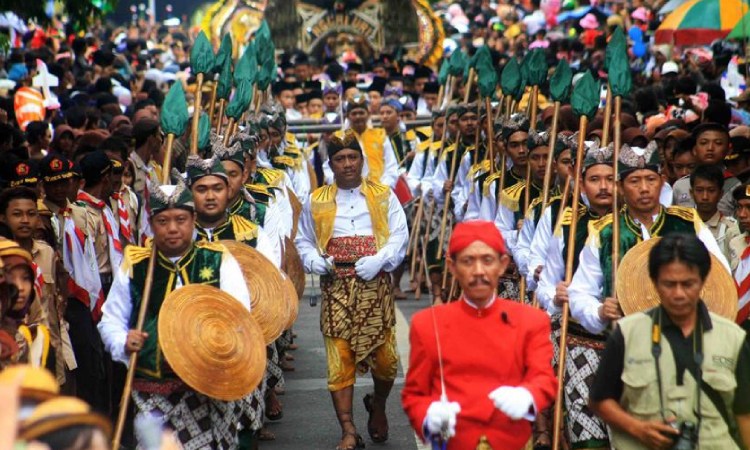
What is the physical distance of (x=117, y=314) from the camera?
25.8ft

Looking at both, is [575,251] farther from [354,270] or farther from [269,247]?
[354,270]

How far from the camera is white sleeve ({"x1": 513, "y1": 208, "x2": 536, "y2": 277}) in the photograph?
10164mm

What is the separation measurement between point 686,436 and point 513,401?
67 cm

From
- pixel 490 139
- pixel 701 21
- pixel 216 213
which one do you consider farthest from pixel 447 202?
pixel 216 213

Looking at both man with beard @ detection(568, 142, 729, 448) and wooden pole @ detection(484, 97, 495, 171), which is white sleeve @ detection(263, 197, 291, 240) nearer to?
man with beard @ detection(568, 142, 729, 448)

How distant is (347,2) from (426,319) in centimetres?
3063

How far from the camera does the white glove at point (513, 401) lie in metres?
5.92

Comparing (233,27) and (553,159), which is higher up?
(233,27)

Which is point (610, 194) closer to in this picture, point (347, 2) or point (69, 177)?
point (69, 177)

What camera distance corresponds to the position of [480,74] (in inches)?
548

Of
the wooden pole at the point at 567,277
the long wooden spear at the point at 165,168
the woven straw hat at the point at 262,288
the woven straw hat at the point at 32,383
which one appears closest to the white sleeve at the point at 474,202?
the long wooden spear at the point at 165,168

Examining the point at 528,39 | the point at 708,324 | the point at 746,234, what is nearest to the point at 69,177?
the point at 746,234

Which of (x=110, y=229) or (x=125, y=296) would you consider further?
(x=110, y=229)

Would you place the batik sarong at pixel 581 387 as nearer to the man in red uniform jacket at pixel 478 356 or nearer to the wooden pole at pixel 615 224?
the wooden pole at pixel 615 224
